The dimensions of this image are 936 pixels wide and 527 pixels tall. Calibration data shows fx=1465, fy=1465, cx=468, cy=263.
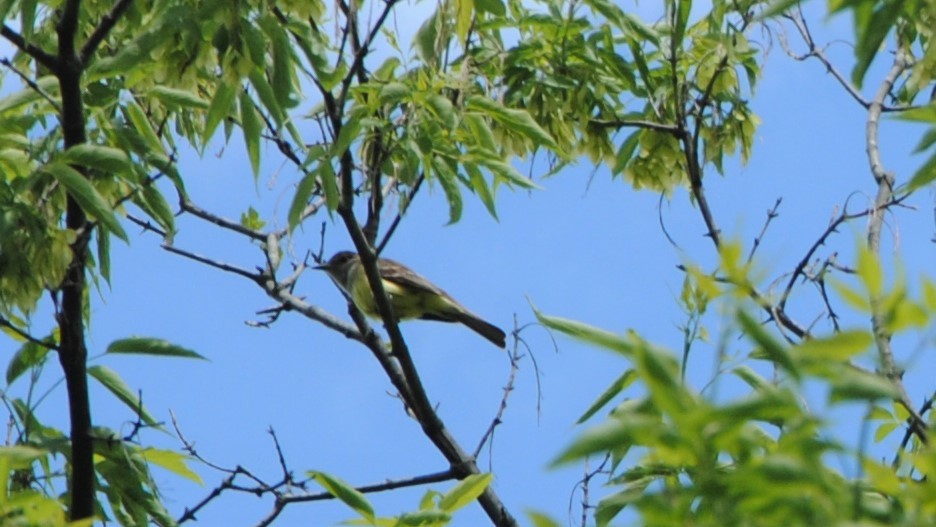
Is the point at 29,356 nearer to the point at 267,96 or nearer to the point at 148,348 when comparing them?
the point at 148,348

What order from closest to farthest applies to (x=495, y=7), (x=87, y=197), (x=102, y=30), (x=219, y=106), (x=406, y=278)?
(x=87, y=197) → (x=219, y=106) → (x=102, y=30) → (x=495, y=7) → (x=406, y=278)

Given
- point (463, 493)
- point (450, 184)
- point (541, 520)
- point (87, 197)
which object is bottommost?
point (541, 520)

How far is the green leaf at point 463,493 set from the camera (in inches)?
136

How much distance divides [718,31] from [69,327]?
2309 millimetres

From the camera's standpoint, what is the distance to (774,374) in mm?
3621

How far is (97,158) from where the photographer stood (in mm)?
3783

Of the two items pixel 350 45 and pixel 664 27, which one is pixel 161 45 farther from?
pixel 664 27

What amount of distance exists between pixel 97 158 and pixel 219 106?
34 cm

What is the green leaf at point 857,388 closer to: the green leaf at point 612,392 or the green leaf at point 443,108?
the green leaf at point 612,392

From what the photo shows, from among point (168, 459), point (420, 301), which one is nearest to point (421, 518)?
point (168, 459)

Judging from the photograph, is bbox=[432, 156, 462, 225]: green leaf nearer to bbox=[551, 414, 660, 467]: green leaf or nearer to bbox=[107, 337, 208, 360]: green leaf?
bbox=[107, 337, 208, 360]: green leaf

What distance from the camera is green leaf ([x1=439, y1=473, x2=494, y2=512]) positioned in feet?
11.3

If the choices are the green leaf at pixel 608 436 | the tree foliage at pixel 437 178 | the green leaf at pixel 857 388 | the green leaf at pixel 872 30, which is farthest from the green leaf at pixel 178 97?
the green leaf at pixel 857 388

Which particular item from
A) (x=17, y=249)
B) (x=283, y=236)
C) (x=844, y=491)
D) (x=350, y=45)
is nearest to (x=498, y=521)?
(x=283, y=236)
